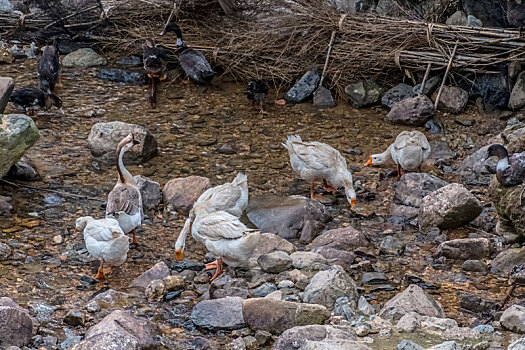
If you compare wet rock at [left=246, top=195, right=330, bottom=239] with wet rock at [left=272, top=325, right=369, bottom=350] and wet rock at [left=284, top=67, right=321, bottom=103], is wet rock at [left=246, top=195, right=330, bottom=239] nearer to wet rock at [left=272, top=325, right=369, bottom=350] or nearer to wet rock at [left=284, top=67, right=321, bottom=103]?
wet rock at [left=272, top=325, right=369, bottom=350]

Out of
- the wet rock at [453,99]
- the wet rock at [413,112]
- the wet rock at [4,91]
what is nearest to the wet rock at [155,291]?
the wet rock at [4,91]

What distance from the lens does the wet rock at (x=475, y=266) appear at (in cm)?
699

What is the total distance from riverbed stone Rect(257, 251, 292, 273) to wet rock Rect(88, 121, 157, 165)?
3380 millimetres

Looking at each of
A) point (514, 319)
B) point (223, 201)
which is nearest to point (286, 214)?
point (223, 201)

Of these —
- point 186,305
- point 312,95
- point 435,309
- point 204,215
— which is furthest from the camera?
point 312,95

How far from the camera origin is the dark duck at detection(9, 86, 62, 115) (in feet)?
36.4

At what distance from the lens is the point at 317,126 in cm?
1123

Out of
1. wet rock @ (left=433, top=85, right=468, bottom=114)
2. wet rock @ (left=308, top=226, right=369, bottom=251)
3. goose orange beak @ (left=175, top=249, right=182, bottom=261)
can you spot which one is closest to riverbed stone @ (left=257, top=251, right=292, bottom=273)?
wet rock @ (left=308, top=226, right=369, bottom=251)

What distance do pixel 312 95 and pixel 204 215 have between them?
5.20m

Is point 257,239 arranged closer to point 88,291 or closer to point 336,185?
point 88,291

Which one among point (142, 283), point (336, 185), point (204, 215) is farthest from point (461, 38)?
point (142, 283)

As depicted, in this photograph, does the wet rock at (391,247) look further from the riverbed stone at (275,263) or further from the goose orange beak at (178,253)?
the goose orange beak at (178,253)

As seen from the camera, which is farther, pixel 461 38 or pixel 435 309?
pixel 461 38

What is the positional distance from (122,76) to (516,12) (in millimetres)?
6434
